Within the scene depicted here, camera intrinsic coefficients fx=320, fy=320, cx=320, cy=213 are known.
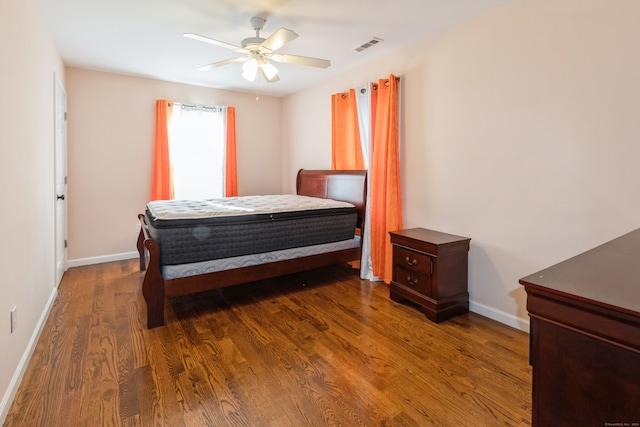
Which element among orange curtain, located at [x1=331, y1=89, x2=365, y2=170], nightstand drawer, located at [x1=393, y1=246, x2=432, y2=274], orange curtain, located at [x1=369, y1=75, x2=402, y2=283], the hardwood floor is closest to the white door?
the hardwood floor

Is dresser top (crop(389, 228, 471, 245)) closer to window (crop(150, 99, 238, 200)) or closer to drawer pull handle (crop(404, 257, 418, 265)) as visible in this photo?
drawer pull handle (crop(404, 257, 418, 265))

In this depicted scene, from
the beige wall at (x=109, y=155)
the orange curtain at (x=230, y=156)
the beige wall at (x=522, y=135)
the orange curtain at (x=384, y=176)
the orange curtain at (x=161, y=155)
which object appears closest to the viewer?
the beige wall at (x=522, y=135)

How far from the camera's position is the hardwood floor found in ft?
5.39

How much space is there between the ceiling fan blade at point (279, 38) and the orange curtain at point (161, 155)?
2.60 meters

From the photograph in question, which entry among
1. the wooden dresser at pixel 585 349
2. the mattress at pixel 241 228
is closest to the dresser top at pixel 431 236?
the mattress at pixel 241 228

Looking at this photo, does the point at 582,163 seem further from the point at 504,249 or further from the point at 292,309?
the point at 292,309

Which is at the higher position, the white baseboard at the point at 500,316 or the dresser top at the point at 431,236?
the dresser top at the point at 431,236

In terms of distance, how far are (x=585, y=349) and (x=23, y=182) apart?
2.93 metres

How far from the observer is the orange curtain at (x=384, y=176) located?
338cm

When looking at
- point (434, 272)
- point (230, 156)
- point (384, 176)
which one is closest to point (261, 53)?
point (384, 176)

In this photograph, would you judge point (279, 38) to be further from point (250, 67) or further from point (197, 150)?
point (197, 150)

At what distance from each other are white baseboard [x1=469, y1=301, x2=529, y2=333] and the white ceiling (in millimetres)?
2490

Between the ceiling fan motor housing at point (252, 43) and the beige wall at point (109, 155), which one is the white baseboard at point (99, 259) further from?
the ceiling fan motor housing at point (252, 43)

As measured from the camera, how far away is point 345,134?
425cm
